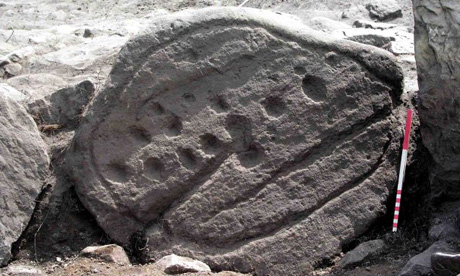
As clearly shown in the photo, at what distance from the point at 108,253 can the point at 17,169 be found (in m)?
0.77

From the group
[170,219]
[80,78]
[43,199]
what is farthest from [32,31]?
[170,219]

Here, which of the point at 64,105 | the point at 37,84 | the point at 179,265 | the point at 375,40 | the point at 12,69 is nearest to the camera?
the point at 179,265

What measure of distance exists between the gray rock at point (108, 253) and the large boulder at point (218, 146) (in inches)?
4.5

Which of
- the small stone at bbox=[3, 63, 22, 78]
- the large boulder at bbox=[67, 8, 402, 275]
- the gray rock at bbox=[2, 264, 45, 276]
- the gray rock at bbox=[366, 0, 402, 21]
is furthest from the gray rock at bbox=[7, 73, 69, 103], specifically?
the gray rock at bbox=[366, 0, 402, 21]

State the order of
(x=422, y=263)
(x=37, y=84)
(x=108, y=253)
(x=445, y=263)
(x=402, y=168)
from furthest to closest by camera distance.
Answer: (x=37, y=84)
(x=402, y=168)
(x=108, y=253)
(x=422, y=263)
(x=445, y=263)

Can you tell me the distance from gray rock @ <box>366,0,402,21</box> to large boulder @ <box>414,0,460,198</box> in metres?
1.79

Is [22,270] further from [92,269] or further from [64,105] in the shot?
[64,105]

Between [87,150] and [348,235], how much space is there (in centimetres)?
166

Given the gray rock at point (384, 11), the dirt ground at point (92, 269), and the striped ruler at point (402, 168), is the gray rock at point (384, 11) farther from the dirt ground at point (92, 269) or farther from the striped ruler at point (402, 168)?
the dirt ground at point (92, 269)

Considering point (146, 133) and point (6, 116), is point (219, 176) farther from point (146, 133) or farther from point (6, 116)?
point (6, 116)

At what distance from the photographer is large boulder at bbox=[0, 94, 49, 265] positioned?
16.8ft

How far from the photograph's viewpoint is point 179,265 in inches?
192

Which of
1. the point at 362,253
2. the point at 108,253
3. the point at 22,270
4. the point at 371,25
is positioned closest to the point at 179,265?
the point at 108,253

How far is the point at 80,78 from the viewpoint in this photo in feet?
18.5
